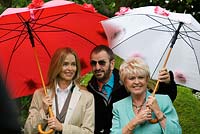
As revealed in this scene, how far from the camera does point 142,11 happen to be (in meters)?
3.87

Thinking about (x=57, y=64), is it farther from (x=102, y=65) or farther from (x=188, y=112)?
(x=188, y=112)

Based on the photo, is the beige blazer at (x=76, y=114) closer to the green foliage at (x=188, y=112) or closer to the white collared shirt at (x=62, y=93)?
the white collared shirt at (x=62, y=93)

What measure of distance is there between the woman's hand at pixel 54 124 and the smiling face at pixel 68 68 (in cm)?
39

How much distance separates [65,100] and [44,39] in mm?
1009

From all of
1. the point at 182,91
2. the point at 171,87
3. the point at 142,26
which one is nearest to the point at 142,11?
the point at 142,26

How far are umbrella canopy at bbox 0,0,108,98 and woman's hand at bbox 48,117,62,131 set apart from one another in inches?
33.3

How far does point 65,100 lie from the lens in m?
3.74

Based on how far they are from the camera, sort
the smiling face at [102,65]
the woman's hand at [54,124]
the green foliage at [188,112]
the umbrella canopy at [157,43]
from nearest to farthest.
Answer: the woman's hand at [54,124], the smiling face at [102,65], the umbrella canopy at [157,43], the green foliage at [188,112]

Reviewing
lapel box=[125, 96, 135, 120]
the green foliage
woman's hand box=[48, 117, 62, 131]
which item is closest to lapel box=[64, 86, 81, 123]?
woman's hand box=[48, 117, 62, 131]

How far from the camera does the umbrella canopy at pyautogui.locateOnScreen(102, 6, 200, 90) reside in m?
4.26

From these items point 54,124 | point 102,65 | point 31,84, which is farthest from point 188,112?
point 54,124

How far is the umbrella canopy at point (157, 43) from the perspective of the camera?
14.0 feet

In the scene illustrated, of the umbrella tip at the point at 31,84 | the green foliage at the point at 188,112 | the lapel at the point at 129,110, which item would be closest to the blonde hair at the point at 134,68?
the lapel at the point at 129,110

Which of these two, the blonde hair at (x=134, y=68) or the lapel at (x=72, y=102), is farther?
the lapel at (x=72, y=102)
